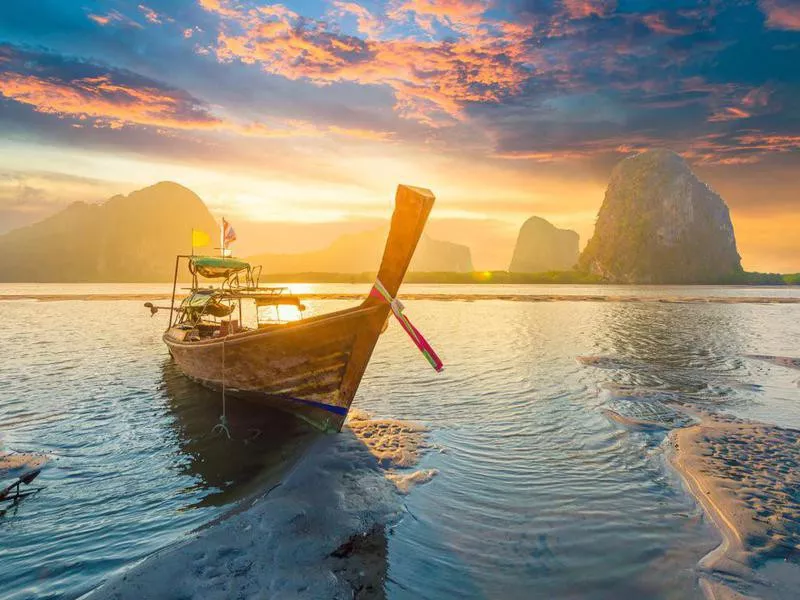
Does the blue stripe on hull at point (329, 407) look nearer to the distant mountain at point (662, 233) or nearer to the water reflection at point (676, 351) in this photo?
the water reflection at point (676, 351)

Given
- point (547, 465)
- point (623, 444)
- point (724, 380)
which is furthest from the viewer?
point (724, 380)

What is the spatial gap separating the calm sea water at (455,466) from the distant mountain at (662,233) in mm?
174862

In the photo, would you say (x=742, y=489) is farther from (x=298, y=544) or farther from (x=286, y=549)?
(x=286, y=549)

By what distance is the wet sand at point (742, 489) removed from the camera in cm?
531

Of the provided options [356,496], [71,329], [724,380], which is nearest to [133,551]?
[356,496]

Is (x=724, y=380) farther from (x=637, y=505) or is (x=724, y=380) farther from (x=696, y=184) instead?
(x=696, y=184)

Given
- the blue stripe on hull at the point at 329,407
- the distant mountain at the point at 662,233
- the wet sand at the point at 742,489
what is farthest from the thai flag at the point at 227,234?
the distant mountain at the point at 662,233

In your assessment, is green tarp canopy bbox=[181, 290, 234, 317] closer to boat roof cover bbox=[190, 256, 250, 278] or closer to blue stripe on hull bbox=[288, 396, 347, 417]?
boat roof cover bbox=[190, 256, 250, 278]

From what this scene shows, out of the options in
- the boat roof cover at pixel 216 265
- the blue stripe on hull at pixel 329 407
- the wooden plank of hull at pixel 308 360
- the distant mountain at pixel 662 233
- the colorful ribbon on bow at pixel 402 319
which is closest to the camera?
the colorful ribbon on bow at pixel 402 319

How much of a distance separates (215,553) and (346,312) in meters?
5.08

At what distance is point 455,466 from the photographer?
28.7ft

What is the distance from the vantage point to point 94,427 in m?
11.5

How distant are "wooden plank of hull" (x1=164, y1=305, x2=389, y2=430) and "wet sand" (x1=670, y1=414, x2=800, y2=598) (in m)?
6.84

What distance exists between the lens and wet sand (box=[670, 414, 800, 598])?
531 centimetres
